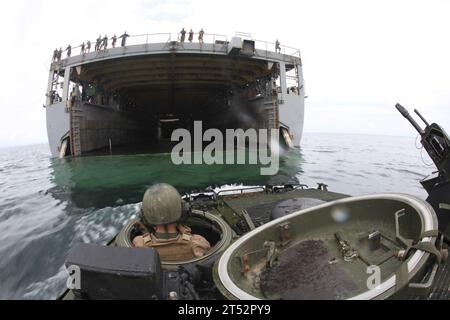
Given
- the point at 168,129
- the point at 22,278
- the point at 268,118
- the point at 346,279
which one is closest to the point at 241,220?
the point at 346,279

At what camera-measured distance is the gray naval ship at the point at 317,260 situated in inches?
114

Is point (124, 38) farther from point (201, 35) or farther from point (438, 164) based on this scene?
point (438, 164)

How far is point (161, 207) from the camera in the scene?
4.30 metres

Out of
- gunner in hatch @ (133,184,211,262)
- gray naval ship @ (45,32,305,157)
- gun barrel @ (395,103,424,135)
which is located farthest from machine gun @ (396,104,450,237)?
gray naval ship @ (45,32,305,157)

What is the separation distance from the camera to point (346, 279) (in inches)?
140

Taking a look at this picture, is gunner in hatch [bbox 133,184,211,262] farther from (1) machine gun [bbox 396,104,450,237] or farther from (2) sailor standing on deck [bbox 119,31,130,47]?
(2) sailor standing on deck [bbox 119,31,130,47]

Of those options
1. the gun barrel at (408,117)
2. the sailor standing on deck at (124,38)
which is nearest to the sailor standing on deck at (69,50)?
the sailor standing on deck at (124,38)

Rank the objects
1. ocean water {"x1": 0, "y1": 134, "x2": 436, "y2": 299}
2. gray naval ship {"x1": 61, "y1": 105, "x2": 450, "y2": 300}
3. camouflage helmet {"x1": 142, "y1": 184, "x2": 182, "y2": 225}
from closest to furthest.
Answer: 1. gray naval ship {"x1": 61, "y1": 105, "x2": 450, "y2": 300}
2. camouflage helmet {"x1": 142, "y1": 184, "x2": 182, "y2": 225}
3. ocean water {"x1": 0, "y1": 134, "x2": 436, "y2": 299}

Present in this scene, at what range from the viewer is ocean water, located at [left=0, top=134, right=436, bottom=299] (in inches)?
280

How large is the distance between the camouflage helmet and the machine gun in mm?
3791

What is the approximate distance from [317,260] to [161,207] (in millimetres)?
2242

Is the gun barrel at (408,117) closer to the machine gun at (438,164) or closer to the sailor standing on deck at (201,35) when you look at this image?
the machine gun at (438,164)

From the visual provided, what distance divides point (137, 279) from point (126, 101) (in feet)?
129

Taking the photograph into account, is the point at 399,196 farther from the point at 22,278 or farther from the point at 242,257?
the point at 22,278
